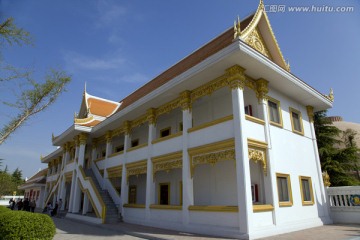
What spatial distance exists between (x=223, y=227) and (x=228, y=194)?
204 cm

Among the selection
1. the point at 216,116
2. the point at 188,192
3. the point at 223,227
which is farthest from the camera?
the point at 216,116

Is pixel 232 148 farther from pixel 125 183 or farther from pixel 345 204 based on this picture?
pixel 125 183

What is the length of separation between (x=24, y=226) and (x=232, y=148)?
22.2 feet

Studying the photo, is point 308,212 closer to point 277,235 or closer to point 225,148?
point 277,235

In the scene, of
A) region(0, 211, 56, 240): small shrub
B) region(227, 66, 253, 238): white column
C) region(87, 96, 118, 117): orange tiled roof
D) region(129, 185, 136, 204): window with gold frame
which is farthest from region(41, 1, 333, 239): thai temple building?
region(87, 96, 118, 117): orange tiled roof

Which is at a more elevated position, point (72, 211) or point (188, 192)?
point (188, 192)

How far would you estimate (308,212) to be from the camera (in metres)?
11.2

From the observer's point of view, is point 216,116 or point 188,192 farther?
point 216,116

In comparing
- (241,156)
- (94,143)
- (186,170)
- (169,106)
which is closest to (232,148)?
(241,156)

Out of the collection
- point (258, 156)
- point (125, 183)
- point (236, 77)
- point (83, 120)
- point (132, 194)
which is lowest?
point (132, 194)

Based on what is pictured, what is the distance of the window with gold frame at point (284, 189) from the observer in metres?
9.95

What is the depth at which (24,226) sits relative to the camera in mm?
6594

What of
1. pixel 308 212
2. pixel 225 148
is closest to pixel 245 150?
pixel 225 148

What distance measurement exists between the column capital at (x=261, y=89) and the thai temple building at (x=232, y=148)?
4 cm
